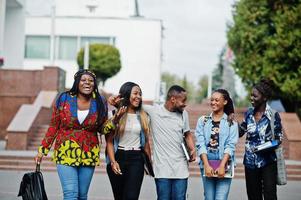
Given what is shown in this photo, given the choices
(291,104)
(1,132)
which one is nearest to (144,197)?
(1,132)

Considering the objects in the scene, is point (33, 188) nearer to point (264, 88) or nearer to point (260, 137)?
point (260, 137)

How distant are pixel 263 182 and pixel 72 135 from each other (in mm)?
2299

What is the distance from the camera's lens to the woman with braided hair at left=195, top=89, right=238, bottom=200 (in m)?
5.96

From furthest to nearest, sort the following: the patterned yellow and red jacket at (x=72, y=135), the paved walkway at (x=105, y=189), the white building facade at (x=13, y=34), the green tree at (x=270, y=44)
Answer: the white building facade at (x=13, y=34) < the green tree at (x=270, y=44) < the paved walkway at (x=105, y=189) < the patterned yellow and red jacket at (x=72, y=135)

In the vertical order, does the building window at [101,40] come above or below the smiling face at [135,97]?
above

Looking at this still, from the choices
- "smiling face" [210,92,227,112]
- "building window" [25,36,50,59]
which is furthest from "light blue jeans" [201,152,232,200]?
"building window" [25,36,50,59]

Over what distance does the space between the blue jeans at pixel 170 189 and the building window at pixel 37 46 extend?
33.8 m

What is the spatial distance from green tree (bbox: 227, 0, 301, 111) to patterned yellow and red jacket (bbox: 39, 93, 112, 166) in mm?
15831

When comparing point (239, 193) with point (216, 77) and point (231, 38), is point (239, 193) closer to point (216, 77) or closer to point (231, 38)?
point (231, 38)

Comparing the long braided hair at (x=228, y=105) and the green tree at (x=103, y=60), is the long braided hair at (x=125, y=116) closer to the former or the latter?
the long braided hair at (x=228, y=105)

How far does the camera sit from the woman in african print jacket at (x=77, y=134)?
235 inches

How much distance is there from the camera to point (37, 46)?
39094 millimetres

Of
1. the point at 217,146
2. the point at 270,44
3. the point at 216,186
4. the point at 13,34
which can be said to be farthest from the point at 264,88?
the point at 13,34

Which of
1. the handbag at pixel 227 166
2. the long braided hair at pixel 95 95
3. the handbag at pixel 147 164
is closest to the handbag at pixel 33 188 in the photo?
the long braided hair at pixel 95 95
